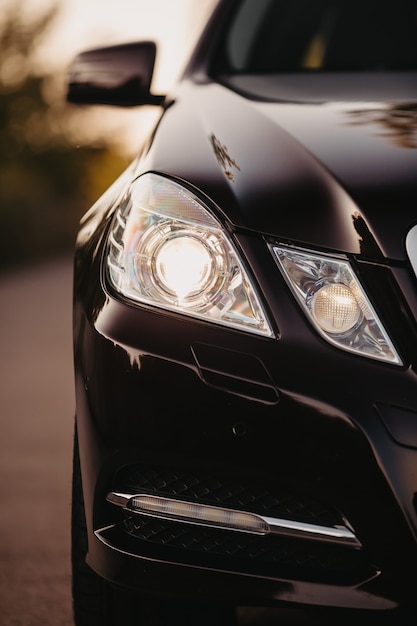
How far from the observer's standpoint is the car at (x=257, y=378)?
5.66ft

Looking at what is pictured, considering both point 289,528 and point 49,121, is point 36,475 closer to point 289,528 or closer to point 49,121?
point 289,528

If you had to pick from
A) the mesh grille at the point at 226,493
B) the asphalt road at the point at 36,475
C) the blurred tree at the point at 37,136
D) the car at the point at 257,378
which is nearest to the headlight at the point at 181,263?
the car at the point at 257,378

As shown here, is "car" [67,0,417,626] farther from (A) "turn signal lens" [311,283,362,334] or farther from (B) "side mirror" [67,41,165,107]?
(B) "side mirror" [67,41,165,107]

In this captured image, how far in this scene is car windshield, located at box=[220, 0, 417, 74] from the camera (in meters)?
3.36

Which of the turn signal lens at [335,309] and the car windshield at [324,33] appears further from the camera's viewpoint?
the car windshield at [324,33]

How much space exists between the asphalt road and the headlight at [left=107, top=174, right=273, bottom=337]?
0.72 metres

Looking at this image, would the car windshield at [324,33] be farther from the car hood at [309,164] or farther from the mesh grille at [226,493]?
the mesh grille at [226,493]

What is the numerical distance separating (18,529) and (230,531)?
5.77ft

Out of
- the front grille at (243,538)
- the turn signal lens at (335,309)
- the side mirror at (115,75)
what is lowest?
the front grille at (243,538)

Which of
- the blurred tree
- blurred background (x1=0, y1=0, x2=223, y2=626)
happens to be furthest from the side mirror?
the blurred tree

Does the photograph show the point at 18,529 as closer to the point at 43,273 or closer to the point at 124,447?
the point at 124,447

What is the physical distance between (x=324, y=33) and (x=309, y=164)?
77.5 inches

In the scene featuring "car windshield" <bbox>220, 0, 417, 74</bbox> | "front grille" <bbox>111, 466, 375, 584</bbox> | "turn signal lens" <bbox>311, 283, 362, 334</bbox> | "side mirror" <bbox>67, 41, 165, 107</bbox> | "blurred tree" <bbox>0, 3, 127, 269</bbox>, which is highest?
"car windshield" <bbox>220, 0, 417, 74</bbox>

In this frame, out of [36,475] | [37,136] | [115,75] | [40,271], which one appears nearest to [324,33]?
[115,75]
